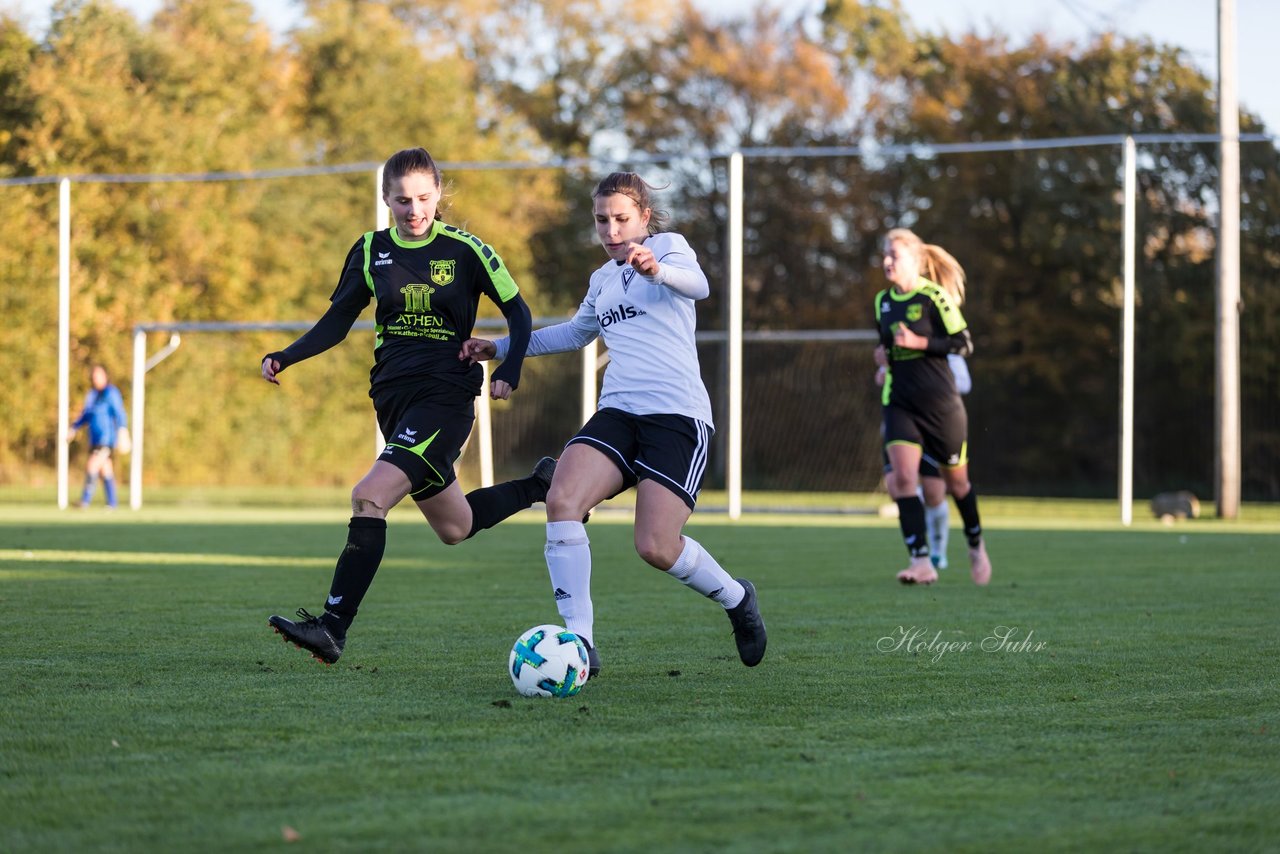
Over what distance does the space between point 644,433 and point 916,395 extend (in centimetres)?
444

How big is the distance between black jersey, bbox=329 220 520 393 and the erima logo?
1.52 ft

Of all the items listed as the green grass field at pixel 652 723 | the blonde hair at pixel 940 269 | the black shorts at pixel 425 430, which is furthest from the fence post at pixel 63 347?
the black shorts at pixel 425 430

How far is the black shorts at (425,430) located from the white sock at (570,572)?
25.7 inches

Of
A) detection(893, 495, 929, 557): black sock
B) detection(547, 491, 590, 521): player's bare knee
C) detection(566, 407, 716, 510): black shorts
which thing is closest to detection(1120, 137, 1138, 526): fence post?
detection(893, 495, 929, 557): black sock

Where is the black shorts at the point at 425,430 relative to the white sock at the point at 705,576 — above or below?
above

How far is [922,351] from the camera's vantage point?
9719 mm

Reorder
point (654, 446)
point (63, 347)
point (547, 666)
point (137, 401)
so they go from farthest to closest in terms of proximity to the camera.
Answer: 1. point (137, 401)
2. point (63, 347)
3. point (654, 446)
4. point (547, 666)

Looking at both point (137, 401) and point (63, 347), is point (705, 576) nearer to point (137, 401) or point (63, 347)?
point (137, 401)

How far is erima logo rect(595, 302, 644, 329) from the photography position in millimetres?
5809

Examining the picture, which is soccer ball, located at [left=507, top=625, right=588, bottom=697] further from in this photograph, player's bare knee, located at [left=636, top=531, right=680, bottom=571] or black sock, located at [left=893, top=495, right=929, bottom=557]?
black sock, located at [left=893, top=495, right=929, bottom=557]

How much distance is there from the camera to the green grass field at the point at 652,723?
3.38 m

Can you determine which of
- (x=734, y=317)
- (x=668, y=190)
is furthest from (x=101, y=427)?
(x=668, y=190)

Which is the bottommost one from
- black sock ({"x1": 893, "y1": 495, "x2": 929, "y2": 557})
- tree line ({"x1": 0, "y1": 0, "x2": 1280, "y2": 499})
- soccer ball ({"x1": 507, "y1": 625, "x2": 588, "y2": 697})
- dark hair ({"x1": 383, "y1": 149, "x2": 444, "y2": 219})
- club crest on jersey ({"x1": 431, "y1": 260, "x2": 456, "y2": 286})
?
soccer ball ({"x1": 507, "y1": 625, "x2": 588, "y2": 697})

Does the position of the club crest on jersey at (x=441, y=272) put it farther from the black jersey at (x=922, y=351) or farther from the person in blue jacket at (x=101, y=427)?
the person in blue jacket at (x=101, y=427)
